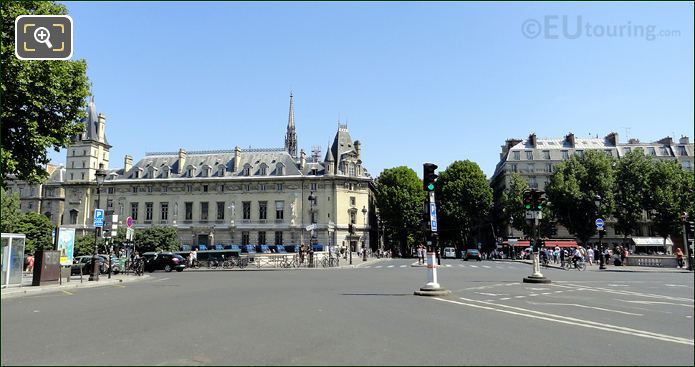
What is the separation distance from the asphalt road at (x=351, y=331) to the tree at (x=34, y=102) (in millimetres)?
10519

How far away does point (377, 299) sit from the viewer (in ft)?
47.1

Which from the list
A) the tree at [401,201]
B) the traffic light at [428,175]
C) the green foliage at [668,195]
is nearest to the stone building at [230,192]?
the tree at [401,201]

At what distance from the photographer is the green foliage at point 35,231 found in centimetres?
5749

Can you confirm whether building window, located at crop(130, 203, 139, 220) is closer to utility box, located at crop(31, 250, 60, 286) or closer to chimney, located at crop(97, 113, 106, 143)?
chimney, located at crop(97, 113, 106, 143)

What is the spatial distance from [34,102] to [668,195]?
66.9 meters

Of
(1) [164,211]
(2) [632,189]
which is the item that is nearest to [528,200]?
(2) [632,189]

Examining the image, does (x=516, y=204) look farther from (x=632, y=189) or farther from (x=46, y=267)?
(x=46, y=267)

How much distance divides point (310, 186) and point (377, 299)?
221 ft

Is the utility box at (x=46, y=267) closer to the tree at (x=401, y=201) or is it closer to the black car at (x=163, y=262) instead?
the black car at (x=163, y=262)

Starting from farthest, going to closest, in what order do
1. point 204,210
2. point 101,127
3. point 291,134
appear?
point 291,134 → point 101,127 → point 204,210

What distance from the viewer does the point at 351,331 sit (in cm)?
883

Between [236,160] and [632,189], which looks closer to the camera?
[632,189]

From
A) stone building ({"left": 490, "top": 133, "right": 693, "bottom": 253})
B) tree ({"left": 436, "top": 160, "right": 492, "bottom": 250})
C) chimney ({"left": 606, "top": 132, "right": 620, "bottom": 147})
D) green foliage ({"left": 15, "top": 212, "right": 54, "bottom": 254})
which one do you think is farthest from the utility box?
chimney ({"left": 606, "top": 132, "right": 620, "bottom": 147})

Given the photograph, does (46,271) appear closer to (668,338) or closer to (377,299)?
(377,299)
